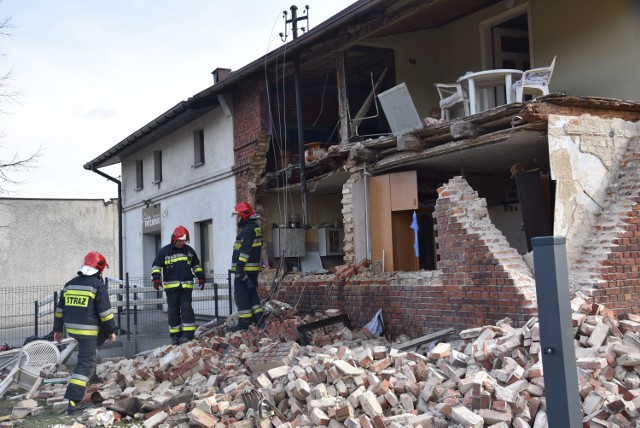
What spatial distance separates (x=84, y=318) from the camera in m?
Result: 8.07

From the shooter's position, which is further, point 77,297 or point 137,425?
point 77,297

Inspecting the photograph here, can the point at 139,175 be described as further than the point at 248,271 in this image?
Yes

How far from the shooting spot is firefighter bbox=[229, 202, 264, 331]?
1085cm

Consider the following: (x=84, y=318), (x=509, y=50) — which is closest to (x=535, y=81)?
(x=509, y=50)

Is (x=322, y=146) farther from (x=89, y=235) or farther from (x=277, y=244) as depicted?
(x=89, y=235)

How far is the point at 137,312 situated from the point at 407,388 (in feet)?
29.1

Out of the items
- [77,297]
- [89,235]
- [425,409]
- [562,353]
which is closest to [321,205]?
[77,297]

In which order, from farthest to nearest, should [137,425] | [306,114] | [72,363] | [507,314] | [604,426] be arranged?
[306,114], [72,363], [507,314], [137,425], [604,426]

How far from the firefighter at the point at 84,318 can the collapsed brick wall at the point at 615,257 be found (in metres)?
5.93

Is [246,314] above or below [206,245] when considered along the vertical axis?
below

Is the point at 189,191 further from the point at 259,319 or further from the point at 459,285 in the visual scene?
the point at 459,285

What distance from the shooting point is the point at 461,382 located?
225 inches

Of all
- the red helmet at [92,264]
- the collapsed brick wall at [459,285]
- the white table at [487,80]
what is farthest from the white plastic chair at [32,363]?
the white table at [487,80]

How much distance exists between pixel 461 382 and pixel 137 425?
12.2 feet
